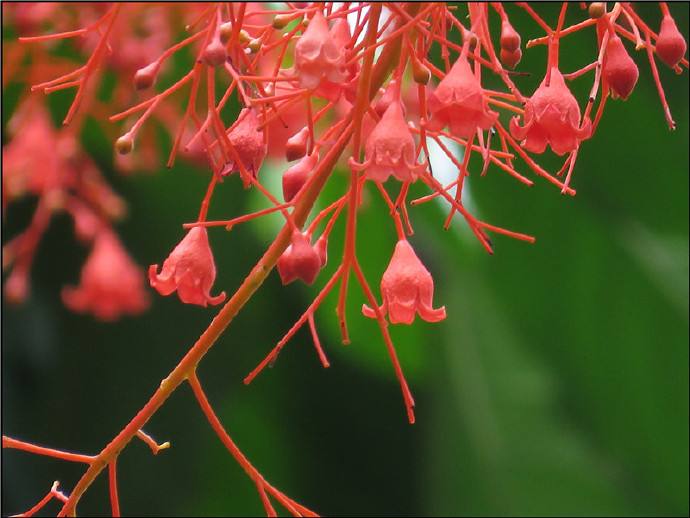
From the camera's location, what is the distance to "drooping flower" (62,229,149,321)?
56.9 inches

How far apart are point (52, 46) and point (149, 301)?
424mm

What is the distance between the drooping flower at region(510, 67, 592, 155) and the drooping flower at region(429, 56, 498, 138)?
0.09ft

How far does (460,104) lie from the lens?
479 mm

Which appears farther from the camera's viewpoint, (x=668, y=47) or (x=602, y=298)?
(x=602, y=298)

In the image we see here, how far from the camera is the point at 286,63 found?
1.28 metres

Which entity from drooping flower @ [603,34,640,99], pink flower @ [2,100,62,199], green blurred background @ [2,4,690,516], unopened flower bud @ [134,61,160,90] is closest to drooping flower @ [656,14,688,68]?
drooping flower @ [603,34,640,99]

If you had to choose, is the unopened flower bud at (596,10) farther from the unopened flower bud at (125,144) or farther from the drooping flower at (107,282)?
the drooping flower at (107,282)

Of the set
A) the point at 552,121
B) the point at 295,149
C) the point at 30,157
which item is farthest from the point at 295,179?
the point at 30,157

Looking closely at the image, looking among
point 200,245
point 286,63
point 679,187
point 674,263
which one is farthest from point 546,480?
point 200,245

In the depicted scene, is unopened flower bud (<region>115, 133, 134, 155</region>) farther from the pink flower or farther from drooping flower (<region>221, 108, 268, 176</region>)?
the pink flower

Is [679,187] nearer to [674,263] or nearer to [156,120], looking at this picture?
[674,263]

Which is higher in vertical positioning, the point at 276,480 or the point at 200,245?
the point at 200,245

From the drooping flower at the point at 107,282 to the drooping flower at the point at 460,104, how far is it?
3.37ft

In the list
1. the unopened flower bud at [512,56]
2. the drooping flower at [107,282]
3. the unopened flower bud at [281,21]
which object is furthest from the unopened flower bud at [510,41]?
the drooping flower at [107,282]
